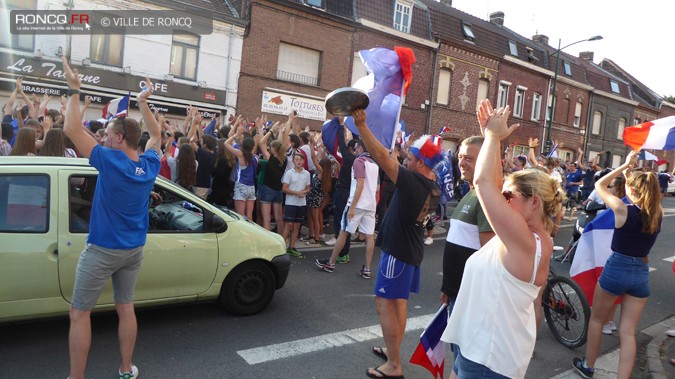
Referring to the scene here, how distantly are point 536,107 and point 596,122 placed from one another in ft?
24.6

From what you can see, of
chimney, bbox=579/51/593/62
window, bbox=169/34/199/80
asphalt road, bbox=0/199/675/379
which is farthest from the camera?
chimney, bbox=579/51/593/62

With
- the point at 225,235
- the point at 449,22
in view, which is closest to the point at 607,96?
the point at 449,22

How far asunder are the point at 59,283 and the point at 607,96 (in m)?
37.4

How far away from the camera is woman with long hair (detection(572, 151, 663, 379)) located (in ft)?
12.3

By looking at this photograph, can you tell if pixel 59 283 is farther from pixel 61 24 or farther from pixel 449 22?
pixel 449 22

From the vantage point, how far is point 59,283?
150 inches

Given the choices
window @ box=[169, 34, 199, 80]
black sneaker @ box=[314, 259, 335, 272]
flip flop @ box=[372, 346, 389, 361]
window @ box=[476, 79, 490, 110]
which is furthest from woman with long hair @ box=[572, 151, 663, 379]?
window @ box=[476, 79, 490, 110]

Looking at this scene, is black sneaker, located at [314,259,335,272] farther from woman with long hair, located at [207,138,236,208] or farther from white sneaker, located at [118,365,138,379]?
white sneaker, located at [118,365,138,379]

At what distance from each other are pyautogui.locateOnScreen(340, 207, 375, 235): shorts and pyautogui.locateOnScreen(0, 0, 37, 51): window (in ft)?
40.1

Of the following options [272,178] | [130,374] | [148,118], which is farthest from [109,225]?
[272,178]

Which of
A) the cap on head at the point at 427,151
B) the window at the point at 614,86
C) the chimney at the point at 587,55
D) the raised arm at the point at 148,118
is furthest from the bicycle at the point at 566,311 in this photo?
the chimney at the point at 587,55

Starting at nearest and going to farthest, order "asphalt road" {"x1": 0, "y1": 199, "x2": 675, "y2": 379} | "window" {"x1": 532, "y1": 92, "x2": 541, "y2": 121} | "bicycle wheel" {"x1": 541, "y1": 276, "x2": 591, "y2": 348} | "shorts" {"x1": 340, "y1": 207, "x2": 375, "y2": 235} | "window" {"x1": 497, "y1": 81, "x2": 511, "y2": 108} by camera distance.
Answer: "asphalt road" {"x1": 0, "y1": 199, "x2": 675, "y2": 379} < "bicycle wheel" {"x1": 541, "y1": 276, "x2": 591, "y2": 348} < "shorts" {"x1": 340, "y1": 207, "x2": 375, "y2": 235} < "window" {"x1": 497, "y1": 81, "x2": 511, "y2": 108} < "window" {"x1": 532, "y1": 92, "x2": 541, "y2": 121}

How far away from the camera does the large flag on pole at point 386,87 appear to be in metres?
3.56

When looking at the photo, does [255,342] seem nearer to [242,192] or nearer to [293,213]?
[293,213]
